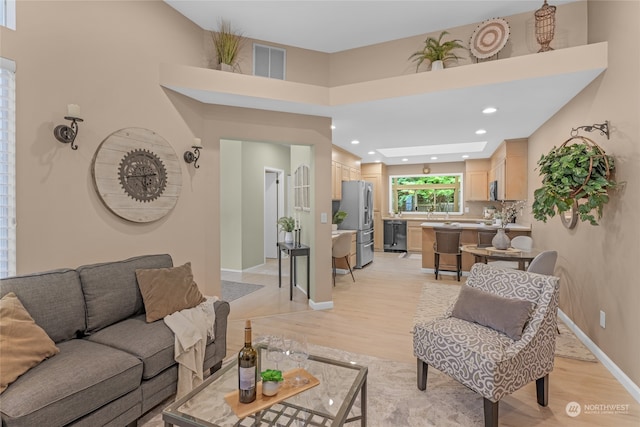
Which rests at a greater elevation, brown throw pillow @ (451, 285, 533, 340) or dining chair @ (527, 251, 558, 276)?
dining chair @ (527, 251, 558, 276)

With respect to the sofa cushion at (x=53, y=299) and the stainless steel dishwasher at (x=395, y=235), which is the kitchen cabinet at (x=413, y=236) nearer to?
the stainless steel dishwasher at (x=395, y=235)

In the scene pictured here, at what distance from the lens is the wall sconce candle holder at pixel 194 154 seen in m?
3.28

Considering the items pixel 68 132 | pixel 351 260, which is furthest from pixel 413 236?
pixel 68 132

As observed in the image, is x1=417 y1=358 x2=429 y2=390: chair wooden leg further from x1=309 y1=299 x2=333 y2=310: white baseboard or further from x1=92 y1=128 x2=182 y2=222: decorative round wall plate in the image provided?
x1=92 y1=128 x2=182 y2=222: decorative round wall plate

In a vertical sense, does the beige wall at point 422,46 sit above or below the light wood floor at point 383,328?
above

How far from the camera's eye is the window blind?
2.06m

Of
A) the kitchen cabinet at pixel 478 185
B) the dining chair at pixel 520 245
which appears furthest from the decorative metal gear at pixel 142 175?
the kitchen cabinet at pixel 478 185

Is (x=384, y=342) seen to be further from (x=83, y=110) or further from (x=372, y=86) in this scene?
(x=83, y=110)

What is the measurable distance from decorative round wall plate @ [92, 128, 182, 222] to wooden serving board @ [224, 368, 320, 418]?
6.63 ft

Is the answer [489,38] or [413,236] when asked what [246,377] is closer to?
[489,38]

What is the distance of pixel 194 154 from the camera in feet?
11.0

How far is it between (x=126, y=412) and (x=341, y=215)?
461cm

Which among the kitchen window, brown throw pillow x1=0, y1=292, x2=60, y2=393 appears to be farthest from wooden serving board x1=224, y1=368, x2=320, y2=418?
the kitchen window

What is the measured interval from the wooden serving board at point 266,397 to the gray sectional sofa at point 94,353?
68 centimetres
